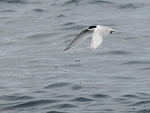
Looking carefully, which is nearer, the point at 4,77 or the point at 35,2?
the point at 4,77

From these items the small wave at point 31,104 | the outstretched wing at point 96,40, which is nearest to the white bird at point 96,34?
the outstretched wing at point 96,40

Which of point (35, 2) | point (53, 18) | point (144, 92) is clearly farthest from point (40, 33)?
point (144, 92)

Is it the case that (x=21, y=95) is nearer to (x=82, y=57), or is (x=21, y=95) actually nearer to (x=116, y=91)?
(x=116, y=91)

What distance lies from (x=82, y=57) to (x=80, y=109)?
5.00m

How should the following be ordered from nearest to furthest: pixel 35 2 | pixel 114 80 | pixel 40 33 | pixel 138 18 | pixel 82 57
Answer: pixel 114 80, pixel 82 57, pixel 40 33, pixel 138 18, pixel 35 2

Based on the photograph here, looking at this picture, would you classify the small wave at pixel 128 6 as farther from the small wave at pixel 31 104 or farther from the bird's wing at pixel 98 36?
the bird's wing at pixel 98 36

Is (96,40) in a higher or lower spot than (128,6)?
higher

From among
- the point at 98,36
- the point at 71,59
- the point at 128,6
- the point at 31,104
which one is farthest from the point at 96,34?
the point at 128,6

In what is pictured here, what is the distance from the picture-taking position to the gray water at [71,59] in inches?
444

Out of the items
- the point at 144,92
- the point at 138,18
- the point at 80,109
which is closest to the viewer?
the point at 80,109

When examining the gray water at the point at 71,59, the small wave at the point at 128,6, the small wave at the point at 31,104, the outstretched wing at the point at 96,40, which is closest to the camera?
the outstretched wing at the point at 96,40

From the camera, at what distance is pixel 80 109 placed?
10.6 metres

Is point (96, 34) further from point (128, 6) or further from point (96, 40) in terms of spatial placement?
point (128, 6)

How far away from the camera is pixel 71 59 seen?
50.4ft
